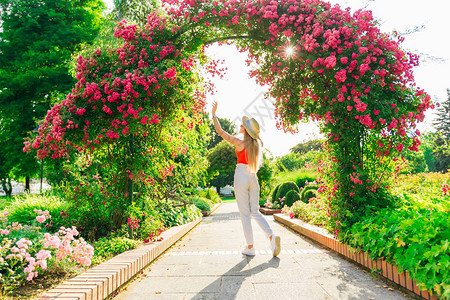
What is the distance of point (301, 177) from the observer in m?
16.6

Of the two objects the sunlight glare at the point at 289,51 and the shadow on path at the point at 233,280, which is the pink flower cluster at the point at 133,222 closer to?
the shadow on path at the point at 233,280

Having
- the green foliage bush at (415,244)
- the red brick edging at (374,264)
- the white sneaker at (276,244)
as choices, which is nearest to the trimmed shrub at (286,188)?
the red brick edging at (374,264)

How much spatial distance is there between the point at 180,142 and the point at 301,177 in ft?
39.0

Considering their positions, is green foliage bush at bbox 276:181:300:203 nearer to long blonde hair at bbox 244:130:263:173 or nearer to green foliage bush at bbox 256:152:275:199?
green foliage bush at bbox 256:152:275:199

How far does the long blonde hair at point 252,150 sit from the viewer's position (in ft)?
14.4

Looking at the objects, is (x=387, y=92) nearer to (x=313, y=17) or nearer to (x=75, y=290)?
(x=313, y=17)

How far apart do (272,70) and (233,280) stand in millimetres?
3608

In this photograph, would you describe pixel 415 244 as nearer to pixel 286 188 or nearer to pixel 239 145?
pixel 239 145

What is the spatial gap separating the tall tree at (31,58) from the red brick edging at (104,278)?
Answer: 1190 centimetres

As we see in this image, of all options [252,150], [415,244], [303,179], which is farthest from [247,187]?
[303,179]

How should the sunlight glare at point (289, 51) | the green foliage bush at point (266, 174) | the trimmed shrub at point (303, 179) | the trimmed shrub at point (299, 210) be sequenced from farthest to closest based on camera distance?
the green foliage bush at point (266, 174) < the trimmed shrub at point (303, 179) < the trimmed shrub at point (299, 210) < the sunlight glare at point (289, 51)

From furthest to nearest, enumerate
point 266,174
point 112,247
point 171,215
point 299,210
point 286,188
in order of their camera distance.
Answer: point 266,174 → point 286,188 → point 299,210 → point 171,215 → point 112,247

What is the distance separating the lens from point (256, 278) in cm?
337

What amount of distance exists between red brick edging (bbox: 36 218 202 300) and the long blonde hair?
187 centimetres
